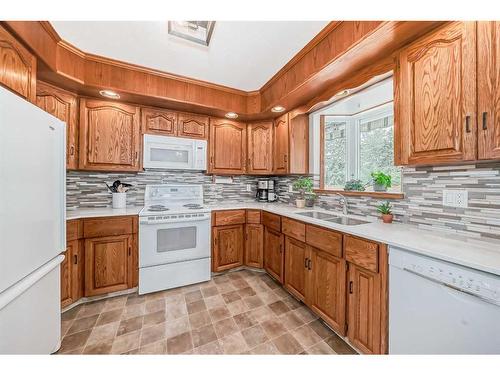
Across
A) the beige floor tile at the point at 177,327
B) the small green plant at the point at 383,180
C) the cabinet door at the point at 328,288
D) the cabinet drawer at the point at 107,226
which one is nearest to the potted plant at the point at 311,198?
the small green plant at the point at 383,180

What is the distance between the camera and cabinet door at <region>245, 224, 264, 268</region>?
2.55 meters

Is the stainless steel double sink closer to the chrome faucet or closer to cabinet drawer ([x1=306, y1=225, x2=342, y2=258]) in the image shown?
the chrome faucet

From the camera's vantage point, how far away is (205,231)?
Result: 2.34m

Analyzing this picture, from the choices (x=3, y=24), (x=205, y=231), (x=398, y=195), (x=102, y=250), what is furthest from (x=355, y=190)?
(x=3, y=24)

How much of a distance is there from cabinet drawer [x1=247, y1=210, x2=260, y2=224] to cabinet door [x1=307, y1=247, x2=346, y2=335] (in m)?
0.94

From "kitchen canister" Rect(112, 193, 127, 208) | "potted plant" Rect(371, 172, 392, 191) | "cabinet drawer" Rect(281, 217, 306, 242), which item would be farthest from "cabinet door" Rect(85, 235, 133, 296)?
"potted plant" Rect(371, 172, 392, 191)

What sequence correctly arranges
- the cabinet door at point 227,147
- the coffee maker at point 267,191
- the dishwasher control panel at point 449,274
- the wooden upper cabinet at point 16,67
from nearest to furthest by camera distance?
the dishwasher control panel at point 449,274 < the wooden upper cabinet at point 16,67 < the cabinet door at point 227,147 < the coffee maker at point 267,191

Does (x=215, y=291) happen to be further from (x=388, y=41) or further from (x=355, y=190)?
(x=388, y=41)

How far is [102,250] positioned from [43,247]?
0.91 meters

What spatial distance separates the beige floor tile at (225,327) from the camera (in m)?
1.54

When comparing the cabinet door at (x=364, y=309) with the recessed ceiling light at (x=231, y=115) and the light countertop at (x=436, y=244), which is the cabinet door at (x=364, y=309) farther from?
the recessed ceiling light at (x=231, y=115)

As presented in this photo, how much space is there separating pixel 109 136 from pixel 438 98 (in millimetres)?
2854

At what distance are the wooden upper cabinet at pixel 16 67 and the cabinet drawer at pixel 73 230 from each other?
3.34ft

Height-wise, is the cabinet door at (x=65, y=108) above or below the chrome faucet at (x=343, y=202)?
above
